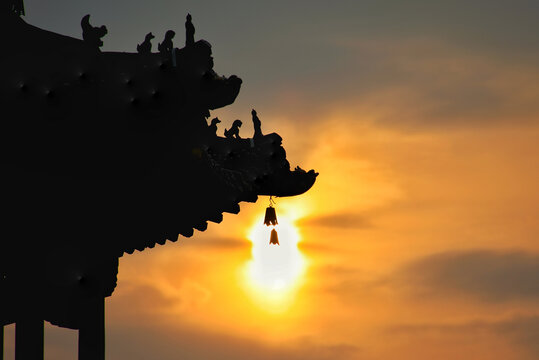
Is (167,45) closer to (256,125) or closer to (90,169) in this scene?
(256,125)

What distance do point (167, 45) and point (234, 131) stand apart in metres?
1.25

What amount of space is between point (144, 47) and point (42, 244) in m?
2.51

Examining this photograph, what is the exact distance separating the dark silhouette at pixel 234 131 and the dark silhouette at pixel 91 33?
1763mm

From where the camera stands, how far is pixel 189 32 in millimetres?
13633

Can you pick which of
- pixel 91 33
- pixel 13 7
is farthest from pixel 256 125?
pixel 13 7

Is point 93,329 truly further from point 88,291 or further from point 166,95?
point 166,95

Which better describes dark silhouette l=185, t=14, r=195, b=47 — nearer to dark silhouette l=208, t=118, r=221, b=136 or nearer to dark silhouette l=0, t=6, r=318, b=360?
dark silhouette l=0, t=6, r=318, b=360

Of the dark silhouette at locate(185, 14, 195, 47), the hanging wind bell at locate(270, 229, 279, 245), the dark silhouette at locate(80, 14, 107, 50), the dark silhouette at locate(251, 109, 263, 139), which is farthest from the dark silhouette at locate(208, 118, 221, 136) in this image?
the hanging wind bell at locate(270, 229, 279, 245)

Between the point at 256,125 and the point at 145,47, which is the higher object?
the point at 145,47

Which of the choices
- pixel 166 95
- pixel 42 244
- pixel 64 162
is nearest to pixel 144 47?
pixel 166 95

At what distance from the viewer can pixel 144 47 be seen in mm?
13633

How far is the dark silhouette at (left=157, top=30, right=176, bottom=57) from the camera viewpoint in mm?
13586

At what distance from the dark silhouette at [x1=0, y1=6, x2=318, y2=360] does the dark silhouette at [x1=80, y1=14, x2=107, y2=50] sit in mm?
25

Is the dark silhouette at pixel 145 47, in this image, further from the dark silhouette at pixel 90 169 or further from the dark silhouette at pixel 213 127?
the dark silhouette at pixel 213 127
